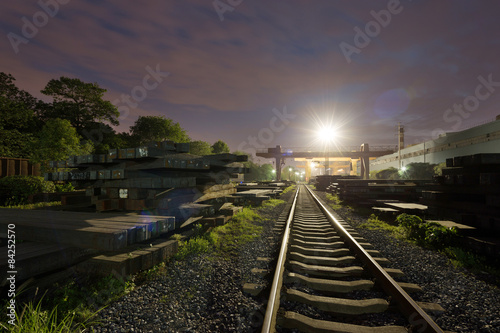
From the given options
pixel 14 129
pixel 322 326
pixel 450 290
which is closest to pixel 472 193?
pixel 450 290

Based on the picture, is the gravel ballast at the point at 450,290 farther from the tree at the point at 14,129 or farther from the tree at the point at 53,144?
the tree at the point at 14,129

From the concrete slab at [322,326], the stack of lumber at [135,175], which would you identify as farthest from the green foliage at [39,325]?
the stack of lumber at [135,175]

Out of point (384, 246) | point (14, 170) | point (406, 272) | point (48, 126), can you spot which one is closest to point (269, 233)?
point (384, 246)

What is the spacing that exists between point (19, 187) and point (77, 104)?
87.0 ft

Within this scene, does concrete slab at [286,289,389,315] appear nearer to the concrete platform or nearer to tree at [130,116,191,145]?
the concrete platform

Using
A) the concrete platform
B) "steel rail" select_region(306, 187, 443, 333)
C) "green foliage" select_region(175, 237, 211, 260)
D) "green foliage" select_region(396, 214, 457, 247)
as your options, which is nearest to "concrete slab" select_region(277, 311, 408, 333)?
"steel rail" select_region(306, 187, 443, 333)

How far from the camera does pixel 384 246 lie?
4859mm

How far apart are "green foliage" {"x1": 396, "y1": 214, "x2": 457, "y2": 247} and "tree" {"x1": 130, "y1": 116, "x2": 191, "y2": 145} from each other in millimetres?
40503

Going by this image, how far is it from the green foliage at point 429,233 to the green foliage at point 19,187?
1587cm

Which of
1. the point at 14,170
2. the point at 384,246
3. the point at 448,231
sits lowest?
the point at 384,246

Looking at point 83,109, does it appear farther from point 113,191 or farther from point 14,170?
point 113,191

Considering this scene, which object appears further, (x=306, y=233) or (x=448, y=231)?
(x=306, y=233)

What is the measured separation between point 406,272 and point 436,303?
38.4 inches

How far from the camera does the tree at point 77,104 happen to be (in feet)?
94.6
